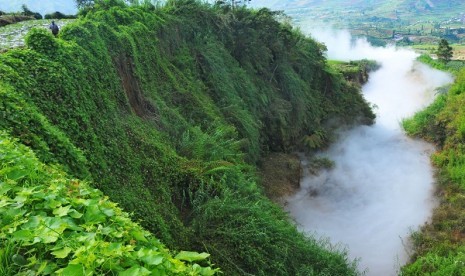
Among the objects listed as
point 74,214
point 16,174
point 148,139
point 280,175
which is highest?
point 16,174

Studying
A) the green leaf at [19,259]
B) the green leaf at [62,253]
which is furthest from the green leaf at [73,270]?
the green leaf at [19,259]

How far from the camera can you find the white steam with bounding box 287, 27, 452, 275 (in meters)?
13.9

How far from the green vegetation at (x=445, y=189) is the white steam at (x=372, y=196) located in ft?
1.87

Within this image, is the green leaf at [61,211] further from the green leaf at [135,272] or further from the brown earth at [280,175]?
the brown earth at [280,175]

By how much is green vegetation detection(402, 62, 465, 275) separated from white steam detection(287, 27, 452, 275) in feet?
1.87

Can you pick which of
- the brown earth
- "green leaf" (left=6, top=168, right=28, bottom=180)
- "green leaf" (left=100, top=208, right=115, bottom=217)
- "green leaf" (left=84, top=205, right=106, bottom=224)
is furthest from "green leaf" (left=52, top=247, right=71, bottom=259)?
the brown earth

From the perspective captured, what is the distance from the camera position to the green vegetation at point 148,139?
11.6ft

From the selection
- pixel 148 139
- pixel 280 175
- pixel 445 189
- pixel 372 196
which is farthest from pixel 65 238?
pixel 445 189

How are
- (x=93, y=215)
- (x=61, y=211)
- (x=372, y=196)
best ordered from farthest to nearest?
(x=372, y=196) → (x=93, y=215) → (x=61, y=211)

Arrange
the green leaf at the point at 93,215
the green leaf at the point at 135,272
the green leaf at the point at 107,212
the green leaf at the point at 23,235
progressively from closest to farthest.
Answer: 1. the green leaf at the point at 135,272
2. the green leaf at the point at 23,235
3. the green leaf at the point at 93,215
4. the green leaf at the point at 107,212

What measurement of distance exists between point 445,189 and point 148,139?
14.4 m

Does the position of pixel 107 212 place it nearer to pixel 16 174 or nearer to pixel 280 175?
pixel 16 174

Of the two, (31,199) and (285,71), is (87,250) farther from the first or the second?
(285,71)

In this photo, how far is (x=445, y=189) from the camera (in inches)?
666
